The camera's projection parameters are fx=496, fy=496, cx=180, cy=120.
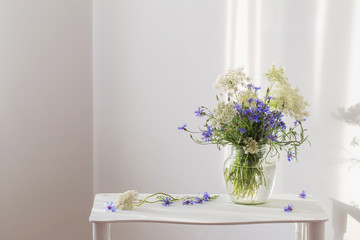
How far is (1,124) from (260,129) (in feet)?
4.02

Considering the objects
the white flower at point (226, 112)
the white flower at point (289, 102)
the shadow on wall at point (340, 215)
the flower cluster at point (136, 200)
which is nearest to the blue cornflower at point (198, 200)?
the flower cluster at point (136, 200)

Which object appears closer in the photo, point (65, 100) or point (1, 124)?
point (1, 124)

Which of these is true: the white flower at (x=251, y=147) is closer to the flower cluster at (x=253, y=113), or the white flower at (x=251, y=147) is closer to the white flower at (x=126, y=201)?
the flower cluster at (x=253, y=113)

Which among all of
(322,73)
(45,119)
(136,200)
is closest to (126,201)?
(136,200)

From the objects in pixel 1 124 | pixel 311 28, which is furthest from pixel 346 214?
pixel 1 124

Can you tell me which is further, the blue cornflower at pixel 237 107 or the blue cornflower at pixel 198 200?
the blue cornflower at pixel 198 200

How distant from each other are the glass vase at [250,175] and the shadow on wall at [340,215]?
43 centimetres

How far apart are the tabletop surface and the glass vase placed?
0.13 feet

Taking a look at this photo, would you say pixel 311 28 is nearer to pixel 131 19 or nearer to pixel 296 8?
pixel 296 8

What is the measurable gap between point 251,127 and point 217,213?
329 mm

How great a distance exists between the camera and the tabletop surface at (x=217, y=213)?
1677mm

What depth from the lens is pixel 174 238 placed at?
256 centimetres

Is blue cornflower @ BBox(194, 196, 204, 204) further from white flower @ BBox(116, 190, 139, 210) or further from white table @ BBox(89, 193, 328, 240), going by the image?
white flower @ BBox(116, 190, 139, 210)

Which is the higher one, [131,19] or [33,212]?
[131,19]
